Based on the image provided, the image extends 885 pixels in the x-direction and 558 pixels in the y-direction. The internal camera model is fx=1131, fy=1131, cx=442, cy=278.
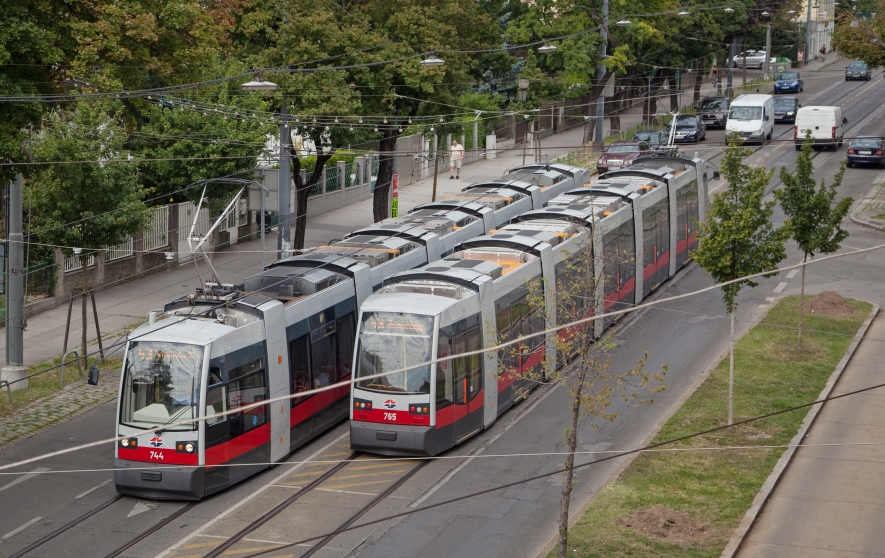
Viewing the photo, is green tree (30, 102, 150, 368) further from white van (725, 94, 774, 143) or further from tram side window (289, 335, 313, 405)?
white van (725, 94, 774, 143)

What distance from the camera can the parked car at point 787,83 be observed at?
72188 mm

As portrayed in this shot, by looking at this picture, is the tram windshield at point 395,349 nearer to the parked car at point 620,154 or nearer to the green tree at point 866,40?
the parked car at point 620,154

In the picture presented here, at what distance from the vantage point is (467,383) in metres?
19.2

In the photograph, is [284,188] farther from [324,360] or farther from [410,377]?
[410,377]

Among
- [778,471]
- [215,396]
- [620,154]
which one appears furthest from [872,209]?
[215,396]

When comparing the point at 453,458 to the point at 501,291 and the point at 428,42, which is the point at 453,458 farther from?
the point at 428,42

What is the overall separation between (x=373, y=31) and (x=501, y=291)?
580 inches

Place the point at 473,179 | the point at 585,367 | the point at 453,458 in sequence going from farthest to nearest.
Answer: the point at 473,179
the point at 453,458
the point at 585,367

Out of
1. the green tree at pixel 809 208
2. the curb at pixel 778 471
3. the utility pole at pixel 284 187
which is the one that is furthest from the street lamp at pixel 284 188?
the curb at pixel 778 471

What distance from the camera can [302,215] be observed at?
3262 cm

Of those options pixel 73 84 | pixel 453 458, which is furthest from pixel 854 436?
pixel 73 84

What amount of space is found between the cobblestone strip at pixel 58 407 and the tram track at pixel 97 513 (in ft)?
13.9

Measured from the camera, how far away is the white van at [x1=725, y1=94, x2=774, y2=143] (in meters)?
51.9

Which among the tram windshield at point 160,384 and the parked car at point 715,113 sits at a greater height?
the parked car at point 715,113
